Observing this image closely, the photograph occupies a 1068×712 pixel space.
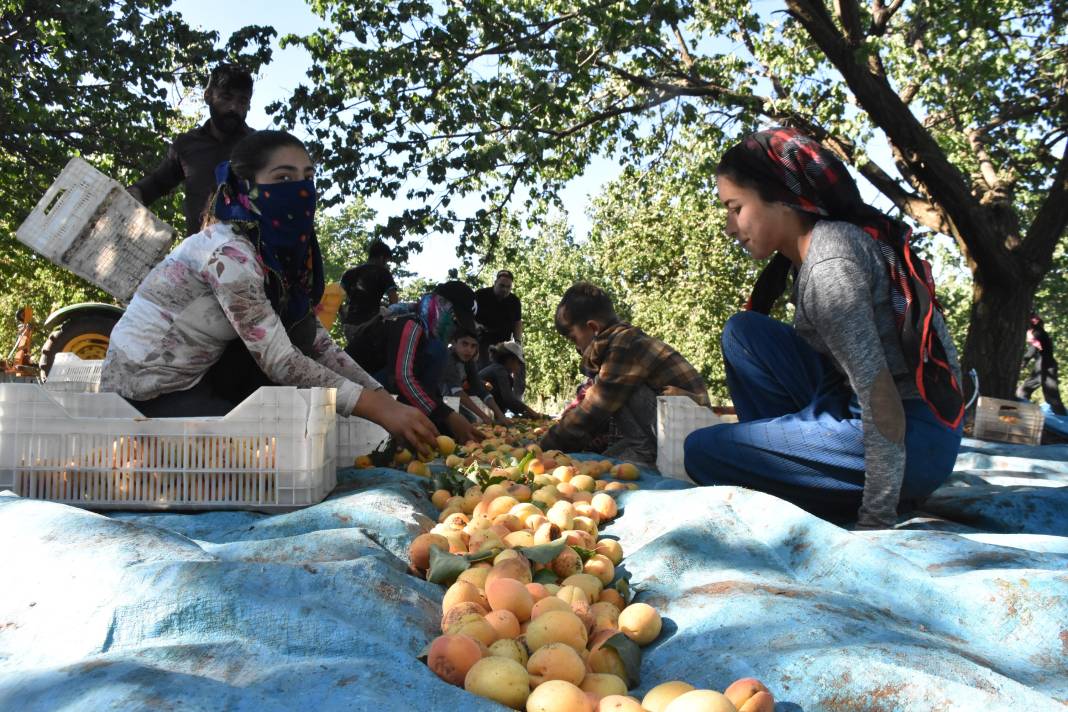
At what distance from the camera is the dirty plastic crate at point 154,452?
2553mm

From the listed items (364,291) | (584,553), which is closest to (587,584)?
(584,553)

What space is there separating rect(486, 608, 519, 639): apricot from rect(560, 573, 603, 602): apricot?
0.28 metres

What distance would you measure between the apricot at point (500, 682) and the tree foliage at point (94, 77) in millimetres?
7431

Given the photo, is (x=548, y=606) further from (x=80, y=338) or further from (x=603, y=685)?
(x=80, y=338)

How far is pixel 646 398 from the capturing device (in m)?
4.18

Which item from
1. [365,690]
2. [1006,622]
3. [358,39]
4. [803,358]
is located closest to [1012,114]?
[358,39]

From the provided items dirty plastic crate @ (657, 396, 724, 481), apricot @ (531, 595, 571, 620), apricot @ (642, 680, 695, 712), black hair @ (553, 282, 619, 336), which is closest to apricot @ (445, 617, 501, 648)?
apricot @ (531, 595, 571, 620)

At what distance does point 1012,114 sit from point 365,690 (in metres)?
10.5

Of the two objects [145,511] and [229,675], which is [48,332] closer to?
[145,511]

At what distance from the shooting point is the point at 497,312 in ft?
32.1

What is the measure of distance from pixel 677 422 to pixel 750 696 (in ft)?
7.81

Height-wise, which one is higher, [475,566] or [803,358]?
[803,358]

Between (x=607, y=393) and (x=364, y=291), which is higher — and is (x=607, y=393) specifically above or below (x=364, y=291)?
below

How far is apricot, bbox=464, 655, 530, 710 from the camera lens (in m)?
1.29
